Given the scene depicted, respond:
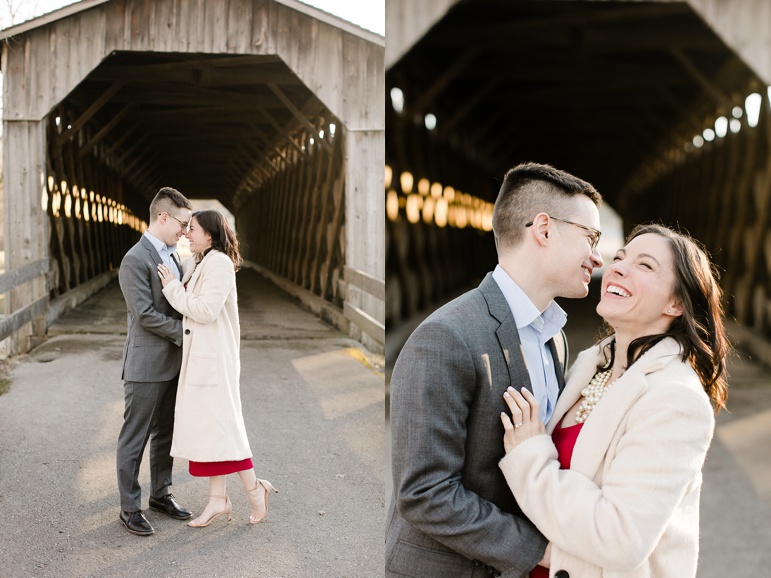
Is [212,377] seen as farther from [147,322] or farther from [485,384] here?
[485,384]

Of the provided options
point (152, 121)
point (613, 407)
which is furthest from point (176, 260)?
point (152, 121)

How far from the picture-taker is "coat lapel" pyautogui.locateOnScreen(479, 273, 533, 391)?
1550mm

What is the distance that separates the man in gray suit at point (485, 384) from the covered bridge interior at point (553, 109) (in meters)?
2.03

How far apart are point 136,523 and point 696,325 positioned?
2.04 m

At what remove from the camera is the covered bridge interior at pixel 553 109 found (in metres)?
7.74

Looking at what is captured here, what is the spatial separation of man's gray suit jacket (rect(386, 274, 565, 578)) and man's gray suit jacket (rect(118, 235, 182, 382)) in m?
1.57

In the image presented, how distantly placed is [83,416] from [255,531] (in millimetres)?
886

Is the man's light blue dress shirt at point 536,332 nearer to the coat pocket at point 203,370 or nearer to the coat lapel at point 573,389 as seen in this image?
the coat lapel at point 573,389

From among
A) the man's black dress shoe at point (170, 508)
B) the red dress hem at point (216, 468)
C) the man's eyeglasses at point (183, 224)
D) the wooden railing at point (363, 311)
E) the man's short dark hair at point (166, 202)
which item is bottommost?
the man's black dress shoe at point (170, 508)

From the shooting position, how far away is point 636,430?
1.45m

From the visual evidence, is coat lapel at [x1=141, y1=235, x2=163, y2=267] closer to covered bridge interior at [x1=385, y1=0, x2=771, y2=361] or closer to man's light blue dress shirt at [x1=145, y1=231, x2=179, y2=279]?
man's light blue dress shirt at [x1=145, y1=231, x2=179, y2=279]

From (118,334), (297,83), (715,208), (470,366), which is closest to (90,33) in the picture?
(118,334)

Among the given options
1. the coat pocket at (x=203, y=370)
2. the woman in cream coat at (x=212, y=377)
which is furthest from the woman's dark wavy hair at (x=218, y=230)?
the coat pocket at (x=203, y=370)

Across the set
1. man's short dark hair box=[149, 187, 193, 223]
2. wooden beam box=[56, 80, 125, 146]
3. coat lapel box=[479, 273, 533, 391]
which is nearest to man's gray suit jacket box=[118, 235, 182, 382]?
man's short dark hair box=[149, 187, 193, 223]
